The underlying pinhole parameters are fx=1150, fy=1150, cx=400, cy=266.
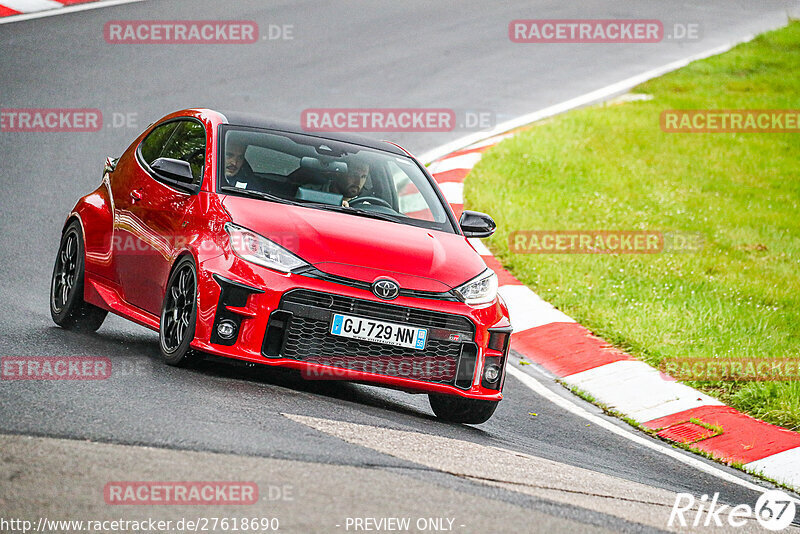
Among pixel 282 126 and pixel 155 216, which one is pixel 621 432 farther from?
pixel 155 216

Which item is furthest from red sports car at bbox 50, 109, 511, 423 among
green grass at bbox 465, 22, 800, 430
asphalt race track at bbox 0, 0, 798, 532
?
green grass at bbox 465, 22, 800, 430

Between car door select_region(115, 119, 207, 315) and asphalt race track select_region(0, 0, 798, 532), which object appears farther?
car door select_region(115, 119, 207, 315)

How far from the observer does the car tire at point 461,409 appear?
22.2 feet

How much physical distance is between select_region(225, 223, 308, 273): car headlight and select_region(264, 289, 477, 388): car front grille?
173mm

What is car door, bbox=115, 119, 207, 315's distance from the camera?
6.78 m

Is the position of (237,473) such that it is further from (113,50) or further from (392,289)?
(113,50)

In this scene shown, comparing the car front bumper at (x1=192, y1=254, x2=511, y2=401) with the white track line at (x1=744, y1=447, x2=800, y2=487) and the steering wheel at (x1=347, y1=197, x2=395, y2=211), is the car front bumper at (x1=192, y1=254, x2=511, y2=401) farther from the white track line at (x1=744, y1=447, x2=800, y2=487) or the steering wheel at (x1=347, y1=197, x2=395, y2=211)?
the white track line at (x1=744, y1=447, x2=800, y2=487)

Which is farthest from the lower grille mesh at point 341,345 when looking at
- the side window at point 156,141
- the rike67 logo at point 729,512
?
the side window at point 156,141

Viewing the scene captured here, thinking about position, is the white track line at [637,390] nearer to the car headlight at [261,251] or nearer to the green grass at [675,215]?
the green grass at [675,215]

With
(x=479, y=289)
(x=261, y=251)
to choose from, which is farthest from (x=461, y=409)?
(x=261, y=251)

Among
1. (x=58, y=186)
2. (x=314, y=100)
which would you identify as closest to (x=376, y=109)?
(x=314, y=100)

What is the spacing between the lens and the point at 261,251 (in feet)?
20.4

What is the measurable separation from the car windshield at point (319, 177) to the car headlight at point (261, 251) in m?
0.55

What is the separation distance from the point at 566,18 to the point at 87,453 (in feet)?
64.1
